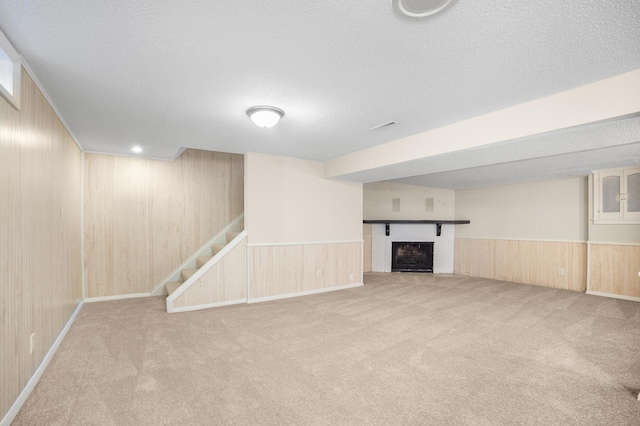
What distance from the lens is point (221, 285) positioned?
446cm

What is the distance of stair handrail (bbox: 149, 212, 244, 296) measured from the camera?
204 inches

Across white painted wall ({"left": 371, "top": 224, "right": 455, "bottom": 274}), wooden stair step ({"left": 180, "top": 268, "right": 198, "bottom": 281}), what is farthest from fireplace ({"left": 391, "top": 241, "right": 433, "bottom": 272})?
wooden stair step ({"left": 180, "top": 268, "right": 198, "bottom": 281})

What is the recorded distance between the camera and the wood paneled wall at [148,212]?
4762 mm

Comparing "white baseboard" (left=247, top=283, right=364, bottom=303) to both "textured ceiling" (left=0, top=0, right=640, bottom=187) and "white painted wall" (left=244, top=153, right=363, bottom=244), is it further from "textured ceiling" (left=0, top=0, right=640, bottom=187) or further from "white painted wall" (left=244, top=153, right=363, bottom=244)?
"textured ceiling" (left=0, top=0, right=640, bottom=187)

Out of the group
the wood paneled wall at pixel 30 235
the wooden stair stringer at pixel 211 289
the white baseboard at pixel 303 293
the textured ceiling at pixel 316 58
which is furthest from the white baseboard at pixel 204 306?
the textured ceiling at pixel 316 58

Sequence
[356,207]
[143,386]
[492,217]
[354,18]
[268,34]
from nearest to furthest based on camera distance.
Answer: [354,18]
[268,34]
[143,386]
[356,207]
[492,217]

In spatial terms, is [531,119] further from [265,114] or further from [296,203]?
[296,203]

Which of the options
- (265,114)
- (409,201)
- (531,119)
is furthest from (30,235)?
(409,201)

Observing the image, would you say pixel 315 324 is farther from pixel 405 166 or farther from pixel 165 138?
pixel 165 138

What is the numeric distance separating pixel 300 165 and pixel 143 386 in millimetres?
3832

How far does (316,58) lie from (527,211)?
6389 millimetres

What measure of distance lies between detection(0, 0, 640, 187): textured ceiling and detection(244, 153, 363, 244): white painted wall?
1.56 metres

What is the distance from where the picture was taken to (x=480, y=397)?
2.11 meters

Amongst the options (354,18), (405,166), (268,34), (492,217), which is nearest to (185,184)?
(405,166)
